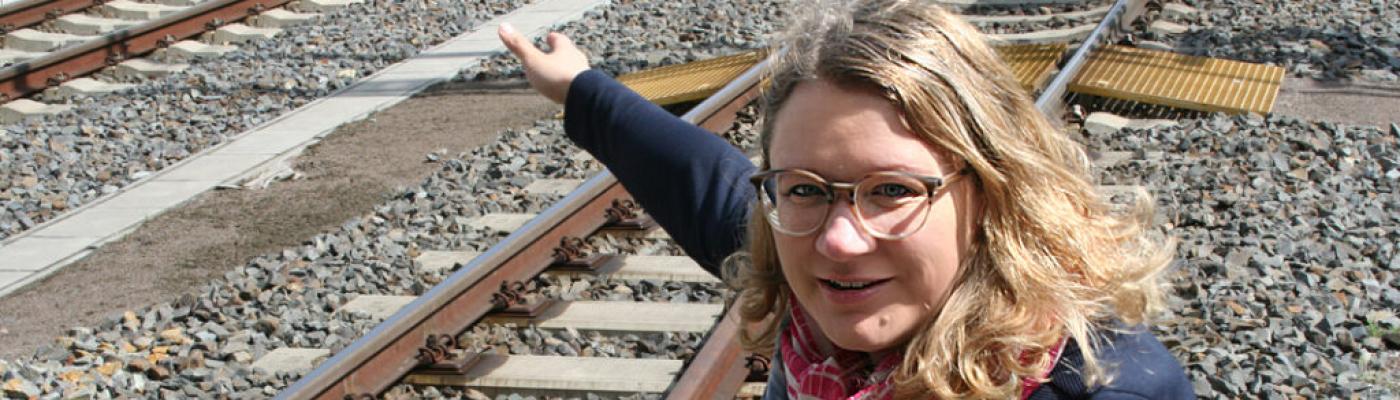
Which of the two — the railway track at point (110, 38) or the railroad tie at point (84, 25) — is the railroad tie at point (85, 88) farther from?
the railroad tie at point (84, 25)

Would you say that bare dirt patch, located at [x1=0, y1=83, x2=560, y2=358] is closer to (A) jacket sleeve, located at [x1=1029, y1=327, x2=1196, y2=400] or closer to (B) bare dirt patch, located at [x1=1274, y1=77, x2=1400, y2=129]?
(B) bare dirt patch, located at [x1=1274, y1=77, x2=1400, y2=129]

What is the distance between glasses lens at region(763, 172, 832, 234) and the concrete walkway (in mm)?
5561

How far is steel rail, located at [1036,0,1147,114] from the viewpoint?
7340mm

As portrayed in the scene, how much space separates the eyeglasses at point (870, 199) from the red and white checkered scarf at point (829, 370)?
0.15m

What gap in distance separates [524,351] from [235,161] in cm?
397

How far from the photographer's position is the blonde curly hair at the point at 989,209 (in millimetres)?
1539

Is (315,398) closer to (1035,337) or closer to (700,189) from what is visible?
(700,189)

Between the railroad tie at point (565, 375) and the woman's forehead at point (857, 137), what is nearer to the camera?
the woman's forehead at point (857, 137)

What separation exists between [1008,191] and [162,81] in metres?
9.68

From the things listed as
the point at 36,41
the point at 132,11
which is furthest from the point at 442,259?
the point at 132,11

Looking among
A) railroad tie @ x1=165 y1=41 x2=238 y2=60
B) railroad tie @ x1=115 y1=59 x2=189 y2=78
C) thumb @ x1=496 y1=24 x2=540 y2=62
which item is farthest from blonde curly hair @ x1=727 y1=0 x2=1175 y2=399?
railroad tie @ x1=165 y1=41 x2=238 y2=60

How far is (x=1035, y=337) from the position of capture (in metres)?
1.54

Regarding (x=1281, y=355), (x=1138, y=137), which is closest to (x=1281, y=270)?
(x=1281, y=355)

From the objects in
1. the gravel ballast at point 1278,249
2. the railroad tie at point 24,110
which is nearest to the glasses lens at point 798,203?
the gravel ballast at point 1278,249
